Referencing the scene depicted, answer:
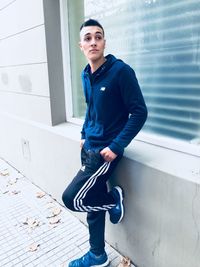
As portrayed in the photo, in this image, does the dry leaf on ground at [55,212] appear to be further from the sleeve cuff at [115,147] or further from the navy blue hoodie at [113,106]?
the sleeve cuff at [115,147]

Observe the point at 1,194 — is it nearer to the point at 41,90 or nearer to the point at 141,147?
the point at 41,90

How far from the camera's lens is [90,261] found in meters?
2.20

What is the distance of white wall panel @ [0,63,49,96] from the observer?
3.11 metres

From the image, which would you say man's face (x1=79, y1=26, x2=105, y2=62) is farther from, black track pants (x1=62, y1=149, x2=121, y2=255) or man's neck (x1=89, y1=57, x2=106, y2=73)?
black track pants (x1=62, y1=149, x2=121, y2=255)

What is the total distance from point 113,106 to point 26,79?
78.7 inches

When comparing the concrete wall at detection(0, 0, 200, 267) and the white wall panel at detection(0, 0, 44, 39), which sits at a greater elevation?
the white wall panel at detection(0, 0, 44, 39)

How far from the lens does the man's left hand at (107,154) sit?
1.81m

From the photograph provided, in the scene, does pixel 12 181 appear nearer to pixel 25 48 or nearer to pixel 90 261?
pixel 25 48

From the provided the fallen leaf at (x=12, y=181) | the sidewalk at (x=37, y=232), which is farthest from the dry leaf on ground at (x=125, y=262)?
the fallen leaf at (x=12, y=181)

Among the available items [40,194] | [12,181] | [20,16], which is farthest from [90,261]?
[20,16]

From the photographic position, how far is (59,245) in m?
2.53

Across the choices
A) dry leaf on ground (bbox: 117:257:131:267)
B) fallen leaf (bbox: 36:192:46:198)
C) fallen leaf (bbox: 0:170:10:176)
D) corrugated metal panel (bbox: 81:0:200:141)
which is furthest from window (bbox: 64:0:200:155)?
A: fallen leaf (bbox: 0:170:10:176)

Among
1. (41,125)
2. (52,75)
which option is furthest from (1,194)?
(52,75)

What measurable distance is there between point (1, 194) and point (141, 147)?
2271 mm
